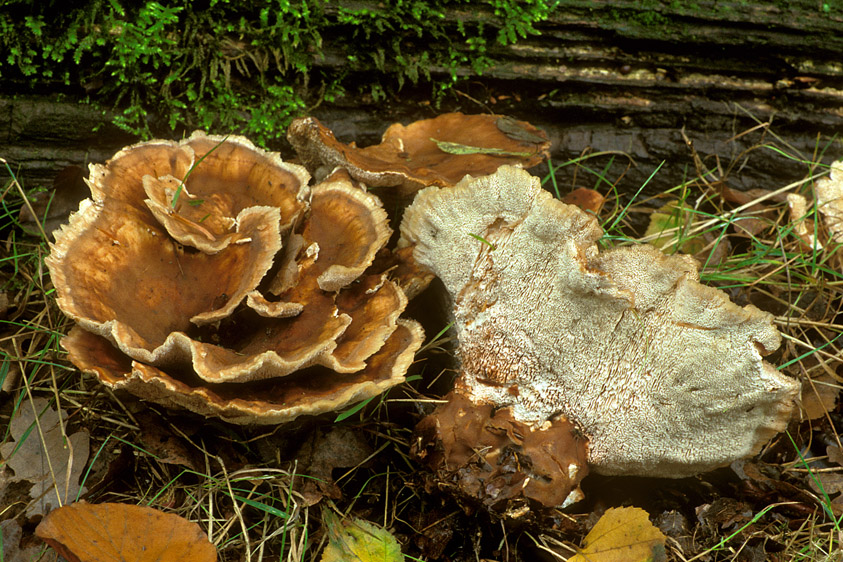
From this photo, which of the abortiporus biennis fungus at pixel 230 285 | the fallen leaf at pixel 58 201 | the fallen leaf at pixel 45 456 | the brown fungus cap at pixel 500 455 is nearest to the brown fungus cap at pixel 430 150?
the abortiporus biennis fungus at pixel 230 285

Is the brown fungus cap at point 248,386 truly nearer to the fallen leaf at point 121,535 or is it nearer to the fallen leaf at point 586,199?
the fallen leaf at point 121,535

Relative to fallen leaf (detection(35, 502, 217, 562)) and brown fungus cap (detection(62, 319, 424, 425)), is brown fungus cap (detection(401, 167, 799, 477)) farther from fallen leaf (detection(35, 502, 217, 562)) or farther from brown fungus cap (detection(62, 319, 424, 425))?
fallen leaf (detection(35, 502, 217, 562))

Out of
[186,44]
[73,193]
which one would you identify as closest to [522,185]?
[186,44]

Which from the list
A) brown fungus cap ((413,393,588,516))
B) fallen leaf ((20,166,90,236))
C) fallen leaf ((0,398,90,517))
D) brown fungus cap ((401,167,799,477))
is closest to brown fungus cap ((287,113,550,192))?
brown fungus cap ((401,167,799,477))

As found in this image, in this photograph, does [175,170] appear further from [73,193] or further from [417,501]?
[417,501]

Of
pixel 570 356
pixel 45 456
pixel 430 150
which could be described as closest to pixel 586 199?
pixel 430 150

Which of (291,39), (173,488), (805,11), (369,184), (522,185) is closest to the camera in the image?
(522,185)
